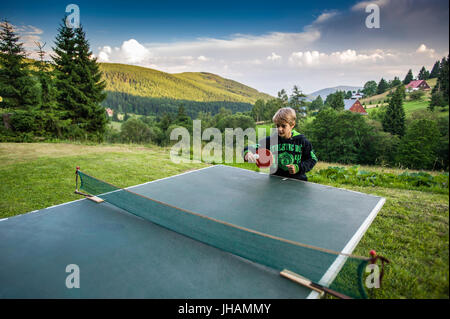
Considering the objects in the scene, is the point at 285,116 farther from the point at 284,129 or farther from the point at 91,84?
the point at 91,84

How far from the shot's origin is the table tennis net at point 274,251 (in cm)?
114

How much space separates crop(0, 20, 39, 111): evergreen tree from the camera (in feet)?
46.6

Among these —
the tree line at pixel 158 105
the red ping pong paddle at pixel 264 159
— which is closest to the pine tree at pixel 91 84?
the red ping pong paddle at pixel 264 159

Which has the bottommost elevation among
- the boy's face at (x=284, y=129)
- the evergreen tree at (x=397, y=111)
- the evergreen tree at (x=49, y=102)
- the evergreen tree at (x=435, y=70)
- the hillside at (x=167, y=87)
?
the boy's face at (x=284, y=129)

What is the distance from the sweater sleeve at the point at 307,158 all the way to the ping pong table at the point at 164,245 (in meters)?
0.54

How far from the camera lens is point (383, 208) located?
4.19 metres

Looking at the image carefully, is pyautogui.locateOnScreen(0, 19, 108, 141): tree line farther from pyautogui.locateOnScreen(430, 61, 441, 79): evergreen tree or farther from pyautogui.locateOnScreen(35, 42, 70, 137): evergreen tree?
pyautogui.locateOnScreen(430, 61, 441, 79): evergreen tree

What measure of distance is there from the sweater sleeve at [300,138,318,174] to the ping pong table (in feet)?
1.77

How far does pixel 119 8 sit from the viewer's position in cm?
1247

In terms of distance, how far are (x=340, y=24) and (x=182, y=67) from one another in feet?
90.6

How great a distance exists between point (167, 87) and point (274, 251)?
77.6m

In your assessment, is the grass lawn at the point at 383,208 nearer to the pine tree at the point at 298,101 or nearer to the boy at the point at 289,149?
the boy at the point at 289,149

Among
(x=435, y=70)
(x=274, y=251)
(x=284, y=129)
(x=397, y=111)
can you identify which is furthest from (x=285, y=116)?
(x=397, y=111)
